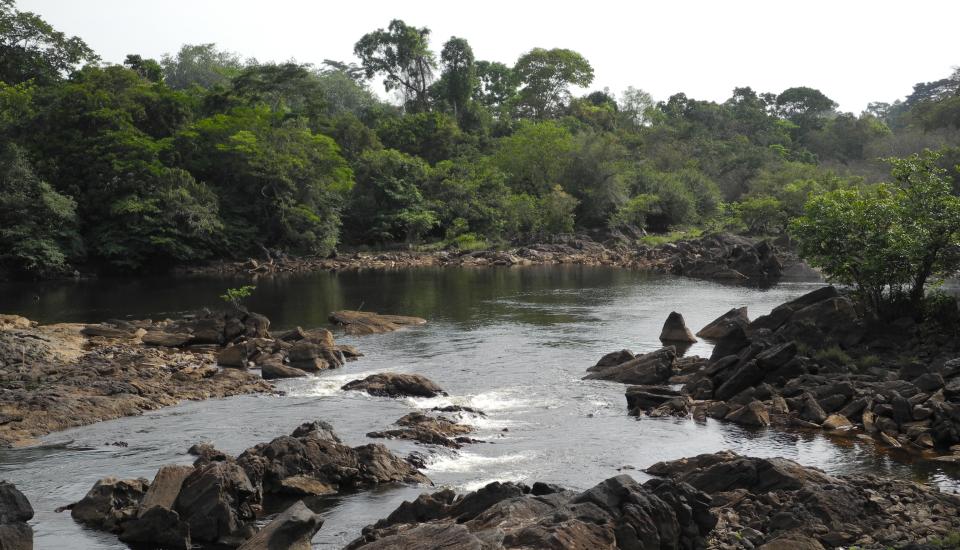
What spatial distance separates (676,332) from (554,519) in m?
23.6

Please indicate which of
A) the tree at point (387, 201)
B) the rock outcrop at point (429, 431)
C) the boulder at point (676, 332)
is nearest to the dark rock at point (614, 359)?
the boulder at point (676, 332)

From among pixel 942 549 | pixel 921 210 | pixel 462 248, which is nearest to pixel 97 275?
pixel 462 248

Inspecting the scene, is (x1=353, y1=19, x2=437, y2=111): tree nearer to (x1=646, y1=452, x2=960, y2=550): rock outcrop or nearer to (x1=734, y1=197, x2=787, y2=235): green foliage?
(x1=734, y1=197, x2=787, y2=235): green foliage

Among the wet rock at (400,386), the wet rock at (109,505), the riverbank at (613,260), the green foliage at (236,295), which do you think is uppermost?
the riverbank at (613,260)

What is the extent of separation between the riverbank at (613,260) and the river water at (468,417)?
11471 mm

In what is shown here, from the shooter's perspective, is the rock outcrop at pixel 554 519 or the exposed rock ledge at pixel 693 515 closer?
the rock outcrop at pixel 554 519

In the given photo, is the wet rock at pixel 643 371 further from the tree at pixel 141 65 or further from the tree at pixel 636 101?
the tree at pixel 636 101

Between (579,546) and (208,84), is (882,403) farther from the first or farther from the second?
(208,84)

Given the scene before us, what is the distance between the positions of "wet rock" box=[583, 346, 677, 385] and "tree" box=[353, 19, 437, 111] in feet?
272

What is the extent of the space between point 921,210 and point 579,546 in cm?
2096

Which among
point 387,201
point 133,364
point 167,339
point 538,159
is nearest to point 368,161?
point 387,201

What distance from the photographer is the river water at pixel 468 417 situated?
61.0 ft

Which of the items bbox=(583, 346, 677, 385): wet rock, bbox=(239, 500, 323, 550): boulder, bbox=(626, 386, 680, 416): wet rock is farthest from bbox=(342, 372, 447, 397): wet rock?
bbox=(239, 500, 323, 550): boulder

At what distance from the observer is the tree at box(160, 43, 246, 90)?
12575 centimetres
